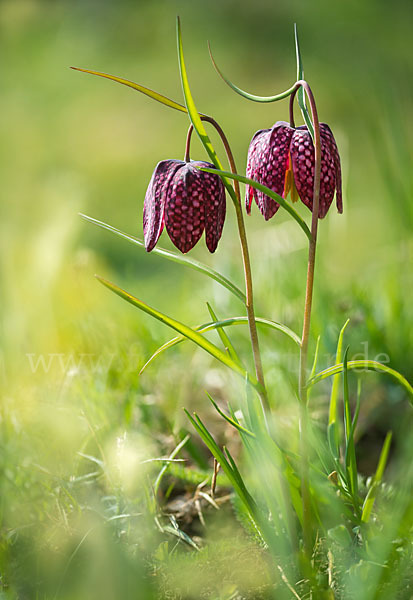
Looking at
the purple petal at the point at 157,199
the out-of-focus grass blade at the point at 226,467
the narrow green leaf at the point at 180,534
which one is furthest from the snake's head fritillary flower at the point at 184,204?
the narrow green leaf at the point at 180,534

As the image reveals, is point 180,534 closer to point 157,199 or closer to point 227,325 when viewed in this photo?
point 227,325

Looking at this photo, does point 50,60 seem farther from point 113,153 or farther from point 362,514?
point 362,514

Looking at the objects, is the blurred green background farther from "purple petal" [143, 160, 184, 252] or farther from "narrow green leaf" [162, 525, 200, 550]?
"purple petal" [143, 160, 184, 252]

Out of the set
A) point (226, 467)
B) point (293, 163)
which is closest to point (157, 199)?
point (293, 163)

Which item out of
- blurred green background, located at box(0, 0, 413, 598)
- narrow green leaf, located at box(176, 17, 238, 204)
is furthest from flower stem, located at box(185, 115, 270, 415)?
blurred green background, located at box(0, 0, 413, 598)

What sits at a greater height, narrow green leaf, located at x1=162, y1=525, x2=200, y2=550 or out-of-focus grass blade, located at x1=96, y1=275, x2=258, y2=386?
out-of-focus grass blade, located at x1=96, y1=275, x2=258, y2=386

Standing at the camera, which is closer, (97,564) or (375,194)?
(97,564)

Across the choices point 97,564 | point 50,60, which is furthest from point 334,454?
point 50,60
